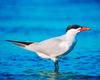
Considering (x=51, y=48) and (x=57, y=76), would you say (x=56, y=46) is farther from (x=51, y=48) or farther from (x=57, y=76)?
(x=57, y=76)

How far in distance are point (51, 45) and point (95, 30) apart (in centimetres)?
467

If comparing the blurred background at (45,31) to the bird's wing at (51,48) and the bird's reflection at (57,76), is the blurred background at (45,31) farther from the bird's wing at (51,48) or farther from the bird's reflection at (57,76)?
the bird's wing at (51,48)

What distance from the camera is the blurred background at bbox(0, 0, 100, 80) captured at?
11852 mm

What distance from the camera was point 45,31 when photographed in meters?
16.3

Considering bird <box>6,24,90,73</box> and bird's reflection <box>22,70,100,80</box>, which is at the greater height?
bird <box>6,24,90,73</box>

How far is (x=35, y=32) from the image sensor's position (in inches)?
639

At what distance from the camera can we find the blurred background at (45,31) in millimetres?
11852

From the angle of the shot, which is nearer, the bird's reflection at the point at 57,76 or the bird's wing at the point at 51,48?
the bird's reflection at the point at 57,76

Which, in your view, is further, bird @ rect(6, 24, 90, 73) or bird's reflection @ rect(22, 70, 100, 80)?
bird @ rect(6, 24, 90, 73)

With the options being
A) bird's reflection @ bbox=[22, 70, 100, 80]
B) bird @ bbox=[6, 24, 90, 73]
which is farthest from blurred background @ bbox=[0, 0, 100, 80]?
bird @ bbox=[6, 24, 90, 73]

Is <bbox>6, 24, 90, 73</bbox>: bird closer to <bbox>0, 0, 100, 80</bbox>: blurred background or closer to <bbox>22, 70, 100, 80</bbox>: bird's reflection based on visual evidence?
<bbox>0, 0, 100, 80</bbox>: blurred background

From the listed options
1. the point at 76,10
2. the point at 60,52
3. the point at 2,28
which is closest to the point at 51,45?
the point at 60,52

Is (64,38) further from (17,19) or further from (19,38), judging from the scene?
(17,19)

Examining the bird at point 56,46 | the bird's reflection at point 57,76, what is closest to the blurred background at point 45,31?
the bird's reflection at point 57,76
